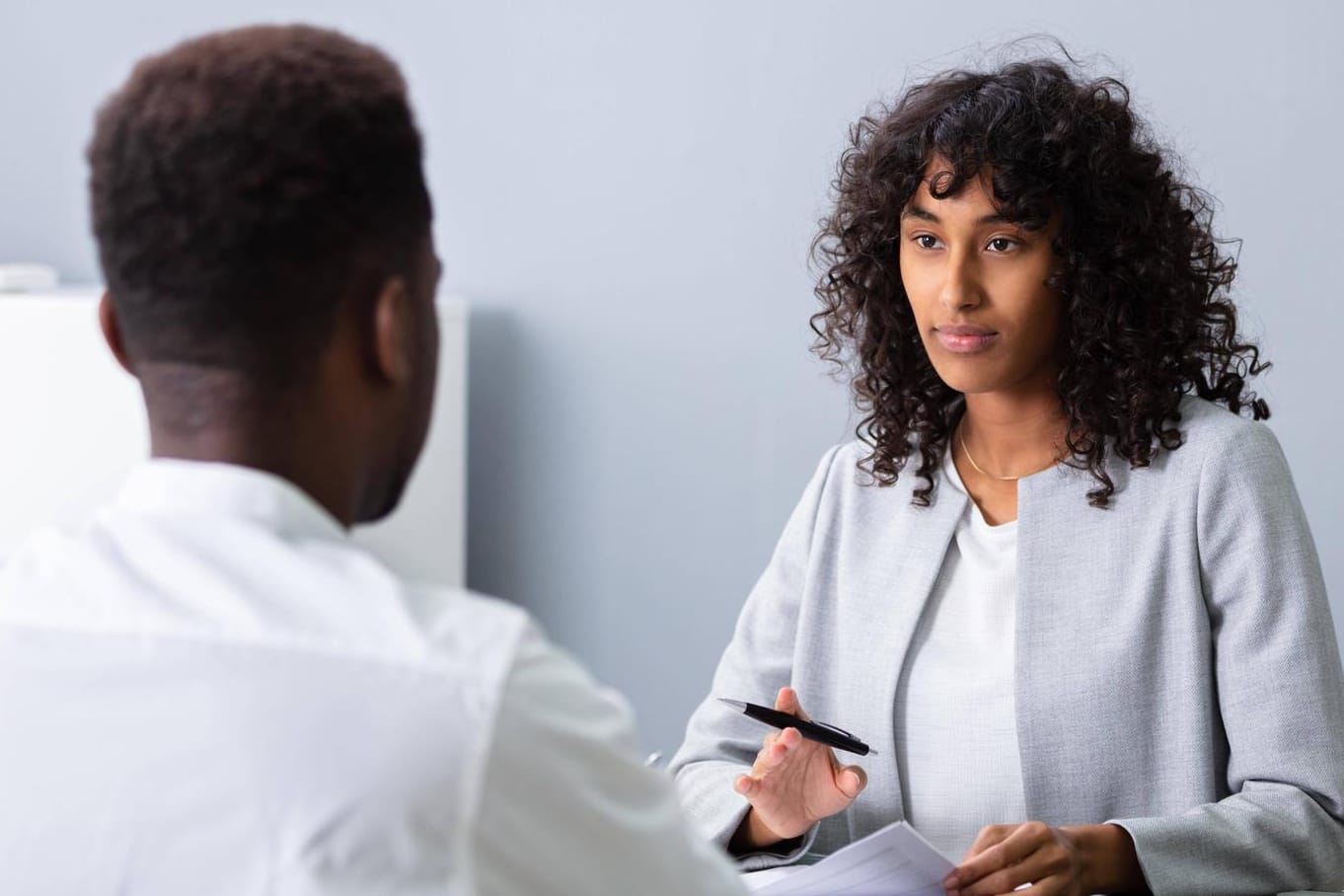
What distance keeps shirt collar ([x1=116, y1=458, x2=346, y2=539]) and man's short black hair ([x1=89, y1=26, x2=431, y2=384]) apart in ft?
0.17

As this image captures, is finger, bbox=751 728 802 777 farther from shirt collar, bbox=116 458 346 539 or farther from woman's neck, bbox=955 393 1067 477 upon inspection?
shirt collar, bbox=116 458 346 539

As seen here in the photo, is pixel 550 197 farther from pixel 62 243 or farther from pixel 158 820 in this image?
pixel 158 820

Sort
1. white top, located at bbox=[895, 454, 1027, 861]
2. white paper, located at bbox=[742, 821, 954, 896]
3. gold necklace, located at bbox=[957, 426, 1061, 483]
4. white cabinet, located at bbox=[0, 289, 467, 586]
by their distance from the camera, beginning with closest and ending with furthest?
white paper, located at bbox=[742, 821, 954, 896] → white top, located at bbox=[895, 454, 1027, 861] → gold necklace, located at bbox=[957, 426, 1061, 483] → white cabinet, located at bbox=[0, 289, 467, 586]

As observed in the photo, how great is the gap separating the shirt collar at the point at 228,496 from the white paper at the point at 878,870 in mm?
529

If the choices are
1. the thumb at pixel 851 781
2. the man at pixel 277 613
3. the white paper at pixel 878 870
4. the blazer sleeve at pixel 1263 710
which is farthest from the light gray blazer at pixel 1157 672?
the man at pixel 277 613

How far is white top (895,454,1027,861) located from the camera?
1449 millimetres

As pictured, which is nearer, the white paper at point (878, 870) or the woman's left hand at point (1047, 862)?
the white paper at point (878, 870)

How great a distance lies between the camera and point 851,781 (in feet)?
4.45

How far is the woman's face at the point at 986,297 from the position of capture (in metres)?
1.52

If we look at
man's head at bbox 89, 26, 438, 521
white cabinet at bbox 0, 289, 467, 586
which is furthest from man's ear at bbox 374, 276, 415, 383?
white cabinet at bbox 0, 289, 467, 586

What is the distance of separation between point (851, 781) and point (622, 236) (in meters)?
1.58

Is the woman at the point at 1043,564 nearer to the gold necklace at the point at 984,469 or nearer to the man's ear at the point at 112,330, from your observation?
the gold necklace at the point at 984,469

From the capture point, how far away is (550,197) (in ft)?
9.17

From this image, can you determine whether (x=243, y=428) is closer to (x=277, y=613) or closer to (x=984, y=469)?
(x=277, y=613)
